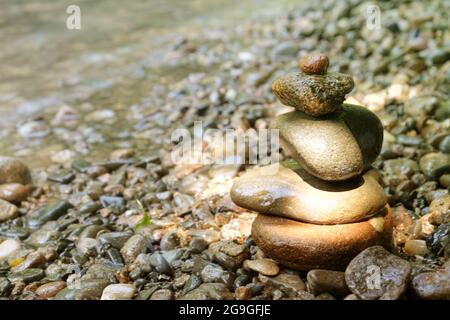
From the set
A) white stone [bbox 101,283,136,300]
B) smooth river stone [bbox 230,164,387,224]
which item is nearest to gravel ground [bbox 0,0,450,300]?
white stone [bbox 101,283,136,300]

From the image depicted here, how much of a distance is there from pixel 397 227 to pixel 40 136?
13.1 ft

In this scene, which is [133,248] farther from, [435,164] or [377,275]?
[435,164]

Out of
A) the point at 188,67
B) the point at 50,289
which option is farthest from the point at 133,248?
the point at 188,67

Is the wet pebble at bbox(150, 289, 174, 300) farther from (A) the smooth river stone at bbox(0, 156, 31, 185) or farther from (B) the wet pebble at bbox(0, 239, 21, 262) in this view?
(A) the smooth river stone at bbox(0, 156, 31, 185)

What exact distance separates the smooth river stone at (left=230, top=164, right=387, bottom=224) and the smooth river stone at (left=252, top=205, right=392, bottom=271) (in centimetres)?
6

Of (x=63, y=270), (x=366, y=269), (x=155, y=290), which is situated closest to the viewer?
(x=366, y=269)

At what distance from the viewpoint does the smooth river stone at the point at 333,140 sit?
2707 millimetres

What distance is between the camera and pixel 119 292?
2713 millimetres

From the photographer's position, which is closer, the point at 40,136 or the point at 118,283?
the point at 118,283

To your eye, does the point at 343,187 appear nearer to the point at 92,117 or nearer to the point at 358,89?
the point at 358,89

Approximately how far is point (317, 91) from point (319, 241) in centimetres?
84

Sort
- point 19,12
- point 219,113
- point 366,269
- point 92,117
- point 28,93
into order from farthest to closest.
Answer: point 19,12
point 28,93
point 92,117
point 219,113
point 366,269

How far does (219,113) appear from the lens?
5.21 metres

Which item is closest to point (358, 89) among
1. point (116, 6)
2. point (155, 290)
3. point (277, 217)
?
point (277, 217)
